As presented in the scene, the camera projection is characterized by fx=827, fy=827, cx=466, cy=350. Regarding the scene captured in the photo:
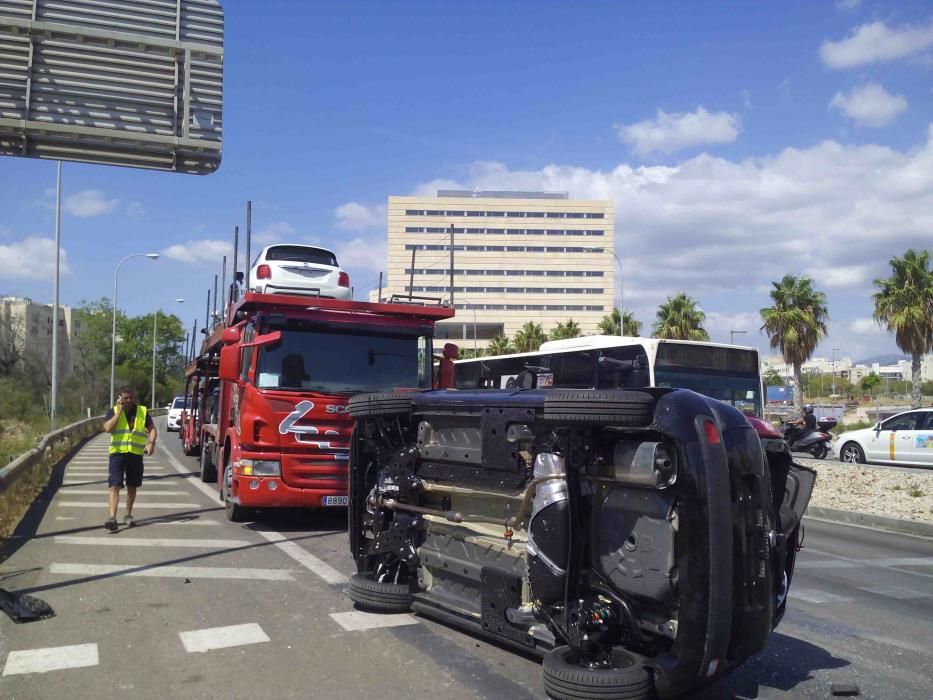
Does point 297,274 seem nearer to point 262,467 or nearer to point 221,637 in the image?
point 262,467

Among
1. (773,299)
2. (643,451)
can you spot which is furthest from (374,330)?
(773,299)

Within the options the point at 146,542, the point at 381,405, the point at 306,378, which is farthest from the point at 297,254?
the point at 381,405

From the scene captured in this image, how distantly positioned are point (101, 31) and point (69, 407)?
37.4 m

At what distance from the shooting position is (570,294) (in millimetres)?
100750

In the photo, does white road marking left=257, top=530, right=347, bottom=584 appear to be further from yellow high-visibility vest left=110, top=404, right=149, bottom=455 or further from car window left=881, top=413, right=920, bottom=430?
car window left=881, top=413, right=920, bottom=430

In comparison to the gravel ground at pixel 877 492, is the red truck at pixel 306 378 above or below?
above

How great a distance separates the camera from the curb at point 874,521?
12.5 metres

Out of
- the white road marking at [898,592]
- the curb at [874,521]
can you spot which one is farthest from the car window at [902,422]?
the white road marking at [898,592]

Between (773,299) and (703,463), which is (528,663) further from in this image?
(773,299)

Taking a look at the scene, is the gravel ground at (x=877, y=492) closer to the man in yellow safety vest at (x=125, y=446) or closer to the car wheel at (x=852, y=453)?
the car wheel at (x=852, y=453)

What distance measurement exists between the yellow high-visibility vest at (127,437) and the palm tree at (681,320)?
105ft

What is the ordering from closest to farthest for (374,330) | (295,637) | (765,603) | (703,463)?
(703,463) < (765,603) < (295,637) < (374,330)

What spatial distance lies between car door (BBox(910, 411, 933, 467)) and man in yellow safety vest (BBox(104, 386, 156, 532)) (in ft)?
62.0

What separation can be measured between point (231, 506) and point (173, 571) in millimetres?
2725
